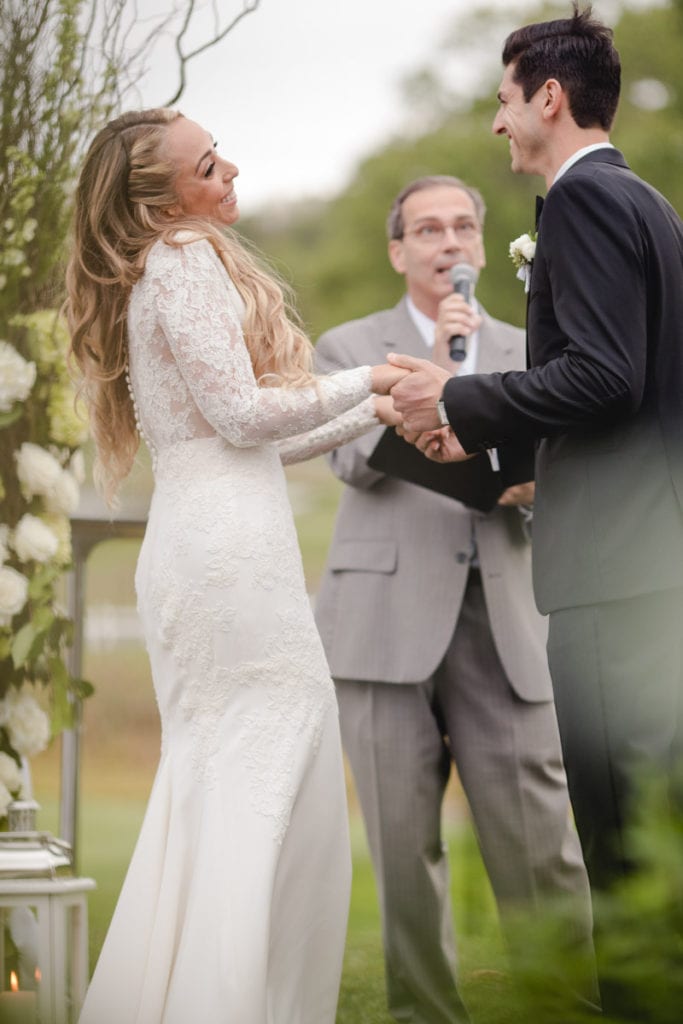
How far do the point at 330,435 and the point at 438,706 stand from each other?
945 millimetres

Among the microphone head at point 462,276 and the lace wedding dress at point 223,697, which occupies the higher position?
the microphone head at point 462,276

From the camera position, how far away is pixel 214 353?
275 centimetres

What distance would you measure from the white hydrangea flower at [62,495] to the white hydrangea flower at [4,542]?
0.12 metres

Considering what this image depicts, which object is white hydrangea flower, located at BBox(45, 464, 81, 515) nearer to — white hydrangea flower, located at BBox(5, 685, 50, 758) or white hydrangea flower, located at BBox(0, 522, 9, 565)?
white hydrangea flower, located at BBox(0, 522, 9, 565)

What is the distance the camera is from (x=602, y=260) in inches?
99.7

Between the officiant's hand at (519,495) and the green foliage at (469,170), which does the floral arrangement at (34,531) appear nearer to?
the officiant's hand at (519,495)

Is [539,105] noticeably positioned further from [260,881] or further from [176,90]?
[260,881]

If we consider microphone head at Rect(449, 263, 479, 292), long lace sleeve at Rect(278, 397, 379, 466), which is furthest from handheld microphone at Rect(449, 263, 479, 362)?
long lace sleeve at Rect(278, 397, 379, 466)

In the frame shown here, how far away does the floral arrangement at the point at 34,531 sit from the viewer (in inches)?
129

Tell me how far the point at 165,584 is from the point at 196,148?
904 mm

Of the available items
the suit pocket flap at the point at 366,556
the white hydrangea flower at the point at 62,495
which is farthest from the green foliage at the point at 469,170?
the white hydrangea flower at the point at 62,495

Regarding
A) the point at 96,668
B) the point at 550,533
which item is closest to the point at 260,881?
the point at 550,533

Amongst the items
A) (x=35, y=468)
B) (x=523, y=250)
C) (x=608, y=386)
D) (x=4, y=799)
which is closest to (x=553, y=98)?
(x=523, y=250)

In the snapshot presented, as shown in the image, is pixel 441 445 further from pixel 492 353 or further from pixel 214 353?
pixel 214 353
